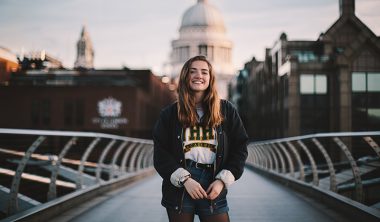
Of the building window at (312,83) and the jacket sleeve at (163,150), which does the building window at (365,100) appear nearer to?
the building window at (312,83)

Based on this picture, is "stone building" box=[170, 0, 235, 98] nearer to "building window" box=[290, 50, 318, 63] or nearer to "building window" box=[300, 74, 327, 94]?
"building window" box=[290, 50, 318, 63]

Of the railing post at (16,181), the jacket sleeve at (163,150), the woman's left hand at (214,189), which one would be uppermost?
the jacket sleeve at (163,150)

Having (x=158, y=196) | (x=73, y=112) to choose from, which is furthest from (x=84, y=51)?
(x=158, y=196)

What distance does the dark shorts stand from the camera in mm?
3527

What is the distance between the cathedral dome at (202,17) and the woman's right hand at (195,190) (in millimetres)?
117612

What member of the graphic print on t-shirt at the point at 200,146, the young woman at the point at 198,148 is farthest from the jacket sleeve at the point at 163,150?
the graphic print on t-shirt at the point at 200,146

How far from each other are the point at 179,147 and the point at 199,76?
54 centimetres

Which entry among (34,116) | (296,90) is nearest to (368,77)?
(296,90)

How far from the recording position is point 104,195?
9.72 m

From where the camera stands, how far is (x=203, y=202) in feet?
11.6

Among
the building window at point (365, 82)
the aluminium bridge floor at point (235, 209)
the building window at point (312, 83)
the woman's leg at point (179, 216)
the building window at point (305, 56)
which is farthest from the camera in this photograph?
the building window at point (305, 56)

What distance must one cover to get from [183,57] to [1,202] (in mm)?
111384

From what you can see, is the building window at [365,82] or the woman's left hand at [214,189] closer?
the woman's left hand at [214,189]

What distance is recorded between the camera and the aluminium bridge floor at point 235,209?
274 inches
